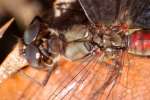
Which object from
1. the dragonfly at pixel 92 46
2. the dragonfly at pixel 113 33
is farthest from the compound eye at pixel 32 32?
the dragonfly at pixel 113 33

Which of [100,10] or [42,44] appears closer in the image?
[100,10]

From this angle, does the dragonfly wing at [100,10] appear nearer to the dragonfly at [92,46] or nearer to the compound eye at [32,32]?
the dragonfly at [92,46]

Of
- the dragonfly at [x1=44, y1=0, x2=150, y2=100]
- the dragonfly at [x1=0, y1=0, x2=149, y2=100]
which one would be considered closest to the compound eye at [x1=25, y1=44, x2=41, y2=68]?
the dragonfly at [x1=0, y1=0, x2=149, y2=100]

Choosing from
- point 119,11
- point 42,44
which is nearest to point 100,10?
point 119,11

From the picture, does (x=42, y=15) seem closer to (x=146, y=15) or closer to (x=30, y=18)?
(x=30, y=18)

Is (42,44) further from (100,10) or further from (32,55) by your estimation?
(100,10)

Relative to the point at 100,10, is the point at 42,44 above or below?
below
